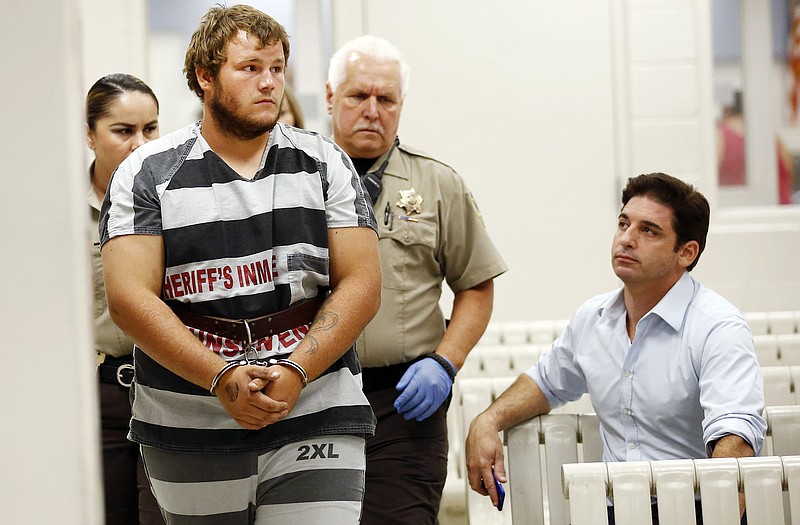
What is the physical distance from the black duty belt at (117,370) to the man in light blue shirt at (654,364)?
734 millimetres

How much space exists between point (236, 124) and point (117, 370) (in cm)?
80

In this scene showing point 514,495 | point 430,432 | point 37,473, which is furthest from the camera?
point 430,432

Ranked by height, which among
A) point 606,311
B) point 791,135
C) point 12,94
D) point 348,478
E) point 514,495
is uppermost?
point 791,135

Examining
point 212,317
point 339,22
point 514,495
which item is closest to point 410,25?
point 339,22

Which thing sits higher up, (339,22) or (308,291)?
(339,22)

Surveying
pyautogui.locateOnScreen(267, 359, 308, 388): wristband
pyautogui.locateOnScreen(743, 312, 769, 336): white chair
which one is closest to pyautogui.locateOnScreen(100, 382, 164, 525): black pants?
pyautogui.locateOnScreen(267, 359, 308, 388): wristband

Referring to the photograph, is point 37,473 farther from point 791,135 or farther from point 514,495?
point 791,135

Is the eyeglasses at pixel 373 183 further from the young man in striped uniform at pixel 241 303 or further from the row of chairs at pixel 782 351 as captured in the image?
the row of chairs at pixel 782 351

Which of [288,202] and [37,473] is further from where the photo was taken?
[288,202]

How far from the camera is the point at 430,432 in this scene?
6.64 feet

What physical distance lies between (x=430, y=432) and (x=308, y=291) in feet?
2.42

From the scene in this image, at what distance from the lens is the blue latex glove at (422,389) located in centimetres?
192

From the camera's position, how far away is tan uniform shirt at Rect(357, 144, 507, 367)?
6.52 ft

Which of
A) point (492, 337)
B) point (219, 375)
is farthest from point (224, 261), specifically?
point (492, 337)
